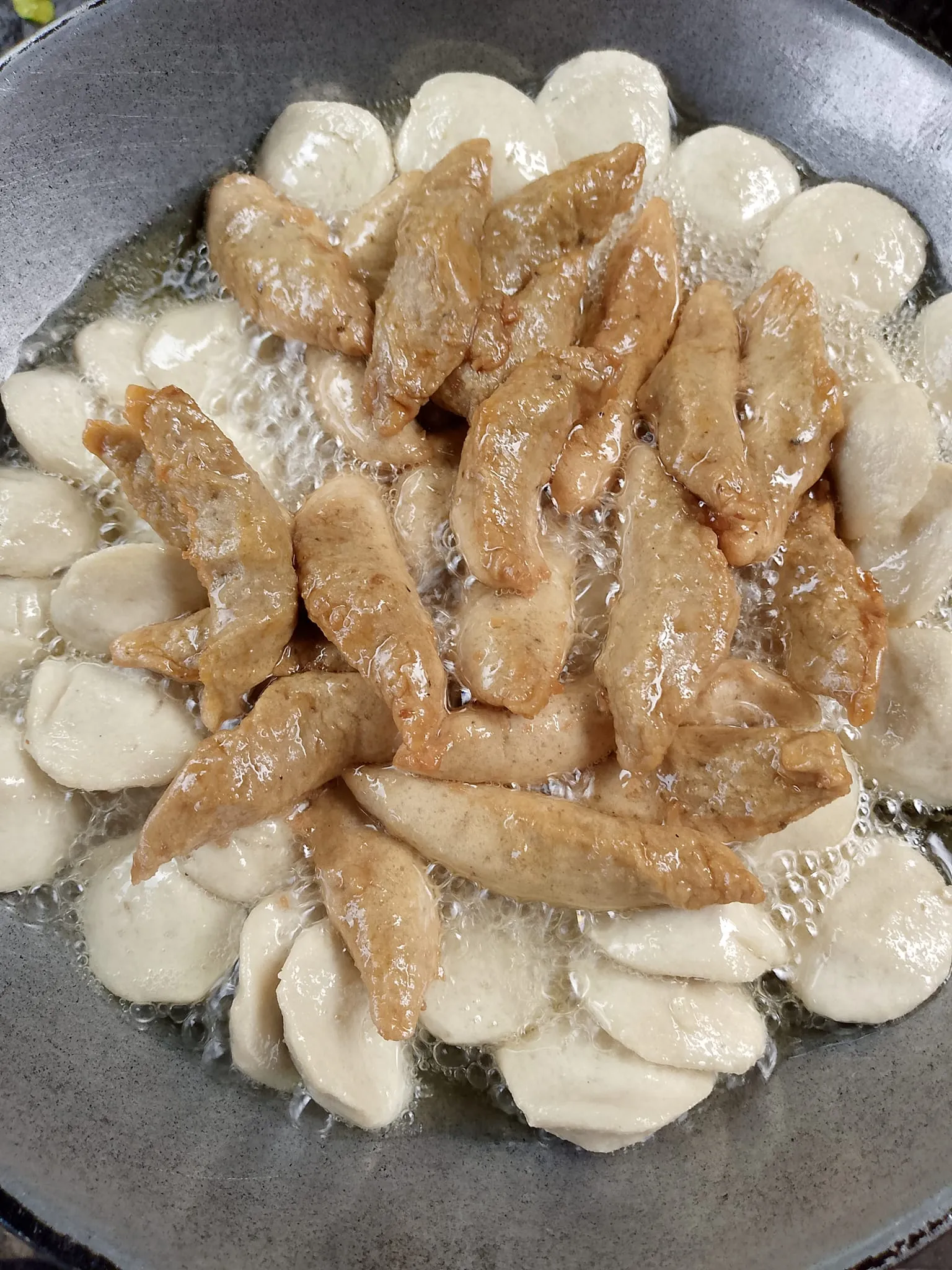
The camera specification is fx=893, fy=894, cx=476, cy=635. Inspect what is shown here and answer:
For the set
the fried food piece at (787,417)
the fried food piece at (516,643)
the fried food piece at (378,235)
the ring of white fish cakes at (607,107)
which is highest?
the ring of white fish cakes at (607,107)

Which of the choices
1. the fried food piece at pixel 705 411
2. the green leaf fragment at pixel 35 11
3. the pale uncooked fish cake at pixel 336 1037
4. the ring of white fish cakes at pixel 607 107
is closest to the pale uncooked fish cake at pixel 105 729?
the pale uncooked fish cake at pixel 336 1037

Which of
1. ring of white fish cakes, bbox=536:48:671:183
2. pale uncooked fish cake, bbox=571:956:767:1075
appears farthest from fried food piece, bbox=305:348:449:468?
pale uncooked fish cake, bbox=571:956:767:1075

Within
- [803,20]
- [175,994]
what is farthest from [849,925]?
[803,20]

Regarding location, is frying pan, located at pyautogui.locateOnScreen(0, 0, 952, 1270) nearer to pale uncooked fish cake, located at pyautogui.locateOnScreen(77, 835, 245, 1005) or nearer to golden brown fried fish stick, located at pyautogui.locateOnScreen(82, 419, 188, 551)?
pale uncooked fish cake, located at pyautogui.locateOnScreen(77, 835, 245, 1005)

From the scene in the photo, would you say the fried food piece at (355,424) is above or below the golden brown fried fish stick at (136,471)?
above

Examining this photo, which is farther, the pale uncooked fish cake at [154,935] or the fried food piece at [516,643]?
the pale uncooked fish cake at [154,935]

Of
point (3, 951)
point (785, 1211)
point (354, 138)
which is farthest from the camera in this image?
point (354, 138)

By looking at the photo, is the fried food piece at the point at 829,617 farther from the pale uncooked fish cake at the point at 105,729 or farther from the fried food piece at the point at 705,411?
the pale uncooked fish cake at the point at 105,729

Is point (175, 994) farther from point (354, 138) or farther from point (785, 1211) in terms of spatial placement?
point (354, 138)
